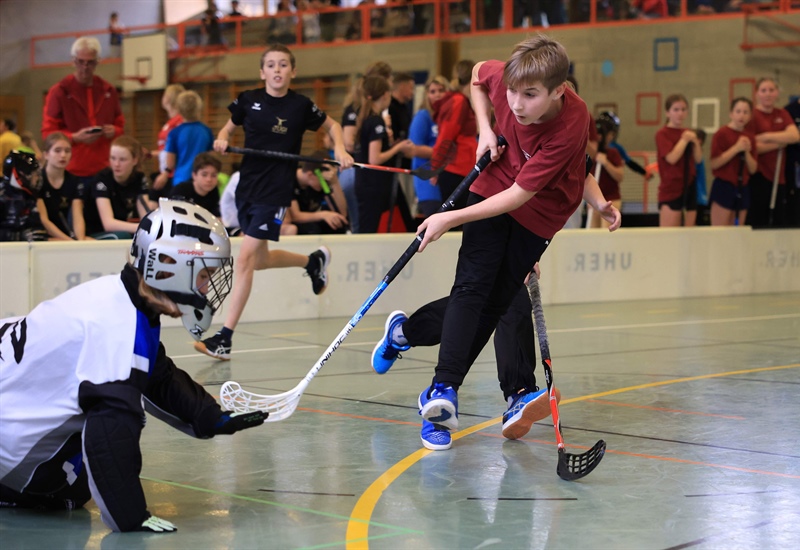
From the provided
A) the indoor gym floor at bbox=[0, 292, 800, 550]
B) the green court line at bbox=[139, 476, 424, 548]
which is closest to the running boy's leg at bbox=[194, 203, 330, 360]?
the indoor gym floor at bbox=[0, 292, 800, 550]

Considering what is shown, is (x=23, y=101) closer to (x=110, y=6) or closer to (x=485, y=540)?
(x=110, y=6)

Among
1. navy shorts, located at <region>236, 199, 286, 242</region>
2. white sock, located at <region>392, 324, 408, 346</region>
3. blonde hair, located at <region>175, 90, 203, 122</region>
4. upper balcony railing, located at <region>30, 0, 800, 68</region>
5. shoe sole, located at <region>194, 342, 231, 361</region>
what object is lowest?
shoe sole, located at <region>194, 342, 231, 361</region>

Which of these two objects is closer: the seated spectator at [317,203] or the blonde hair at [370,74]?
the blonde hair at [370,74]

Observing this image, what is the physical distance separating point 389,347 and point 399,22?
1897 cm

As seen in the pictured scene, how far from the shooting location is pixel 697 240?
1165cm

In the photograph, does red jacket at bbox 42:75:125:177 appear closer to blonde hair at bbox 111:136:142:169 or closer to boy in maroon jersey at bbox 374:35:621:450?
blonde hair at bbox 111:136:142:169

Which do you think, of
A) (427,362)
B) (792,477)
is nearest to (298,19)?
(427,362)

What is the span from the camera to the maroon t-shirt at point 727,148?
12.0 m

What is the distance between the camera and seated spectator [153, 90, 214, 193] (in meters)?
10.4

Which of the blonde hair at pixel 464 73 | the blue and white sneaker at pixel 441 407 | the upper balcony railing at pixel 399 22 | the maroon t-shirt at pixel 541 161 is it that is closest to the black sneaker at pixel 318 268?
the blonde hair at pixel 464 73

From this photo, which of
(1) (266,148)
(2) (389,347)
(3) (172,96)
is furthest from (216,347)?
(3) (172,96)

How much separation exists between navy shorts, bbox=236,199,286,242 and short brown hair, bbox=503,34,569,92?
3286mm

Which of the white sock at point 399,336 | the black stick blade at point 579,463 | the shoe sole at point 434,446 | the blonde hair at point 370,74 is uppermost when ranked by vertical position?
the blonde hair at point 370,74

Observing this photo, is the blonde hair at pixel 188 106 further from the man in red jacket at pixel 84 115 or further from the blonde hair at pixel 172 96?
the blonde hair at pixel 172 96
